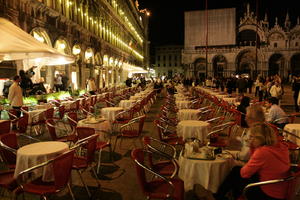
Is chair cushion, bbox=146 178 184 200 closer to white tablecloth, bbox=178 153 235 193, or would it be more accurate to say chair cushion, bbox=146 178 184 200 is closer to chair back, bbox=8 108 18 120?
white tablecloth, bbox=178 153 235 193

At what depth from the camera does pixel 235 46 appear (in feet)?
208

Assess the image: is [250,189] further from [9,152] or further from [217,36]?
[217,36]

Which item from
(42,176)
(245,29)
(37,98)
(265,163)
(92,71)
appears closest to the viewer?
(265,163)

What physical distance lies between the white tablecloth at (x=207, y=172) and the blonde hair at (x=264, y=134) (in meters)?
0.70

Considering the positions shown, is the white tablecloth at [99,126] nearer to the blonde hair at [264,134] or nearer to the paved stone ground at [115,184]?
the paved stone ground at [115,184]

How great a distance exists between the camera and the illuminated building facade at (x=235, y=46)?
195 feet

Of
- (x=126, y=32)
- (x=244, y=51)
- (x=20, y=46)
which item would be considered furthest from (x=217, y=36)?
(x=20, y=46)

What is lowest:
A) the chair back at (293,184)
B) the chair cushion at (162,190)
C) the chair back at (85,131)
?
the chair cushion at (162,190)

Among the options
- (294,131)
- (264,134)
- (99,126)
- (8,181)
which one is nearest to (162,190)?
(264,134)

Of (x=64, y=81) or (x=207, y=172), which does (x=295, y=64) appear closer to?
(x=64, y=81)

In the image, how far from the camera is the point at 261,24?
2781 inches

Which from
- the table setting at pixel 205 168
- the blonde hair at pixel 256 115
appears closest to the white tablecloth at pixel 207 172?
the table setting at pixel 205 168

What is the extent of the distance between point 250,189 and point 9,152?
375 cm

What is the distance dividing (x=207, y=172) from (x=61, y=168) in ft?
6.47
